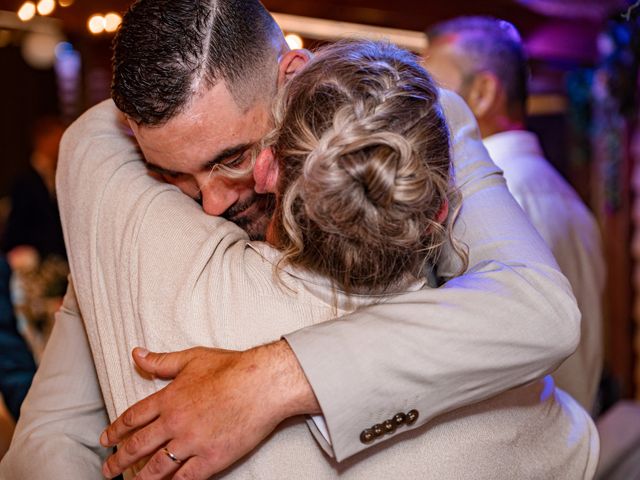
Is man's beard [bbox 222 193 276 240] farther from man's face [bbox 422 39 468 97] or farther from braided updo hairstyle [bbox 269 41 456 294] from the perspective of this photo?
man's face [bbox 422 39 468 97]

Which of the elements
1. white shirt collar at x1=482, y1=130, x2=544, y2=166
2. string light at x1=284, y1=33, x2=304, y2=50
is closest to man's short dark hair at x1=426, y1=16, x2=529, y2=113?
white shirt collar at x1=482, y1=130, x2=544, y2=166

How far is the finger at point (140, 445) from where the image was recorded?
1.04m

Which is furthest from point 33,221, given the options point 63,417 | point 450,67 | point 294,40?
point 63,417

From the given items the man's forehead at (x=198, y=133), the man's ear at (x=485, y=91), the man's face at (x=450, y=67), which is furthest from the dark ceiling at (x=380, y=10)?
the man's forehead at (x=198, y=133)

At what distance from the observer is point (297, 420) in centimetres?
112

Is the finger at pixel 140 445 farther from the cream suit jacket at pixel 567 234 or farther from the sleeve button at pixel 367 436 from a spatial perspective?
the cream suit jacket at pixel 567 234

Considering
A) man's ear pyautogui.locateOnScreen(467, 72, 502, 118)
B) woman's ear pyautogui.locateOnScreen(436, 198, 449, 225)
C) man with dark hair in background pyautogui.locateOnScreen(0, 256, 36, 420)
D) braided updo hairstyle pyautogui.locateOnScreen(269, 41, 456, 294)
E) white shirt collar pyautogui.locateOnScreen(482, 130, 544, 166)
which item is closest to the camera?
braided updo hairstyle pyautogui.locateOnScreen(269, 41, 456, 294)

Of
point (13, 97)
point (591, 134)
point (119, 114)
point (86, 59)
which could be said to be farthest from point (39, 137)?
point (119, 114)

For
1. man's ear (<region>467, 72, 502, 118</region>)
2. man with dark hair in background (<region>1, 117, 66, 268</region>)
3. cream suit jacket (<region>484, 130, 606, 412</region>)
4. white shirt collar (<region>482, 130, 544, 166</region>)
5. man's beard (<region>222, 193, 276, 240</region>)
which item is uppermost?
man's beard (<region>222, 193, 276, 240</region>)

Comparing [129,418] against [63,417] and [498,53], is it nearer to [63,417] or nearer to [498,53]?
[63,417]

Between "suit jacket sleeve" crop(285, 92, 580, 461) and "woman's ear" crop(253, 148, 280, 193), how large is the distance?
292 millimetres

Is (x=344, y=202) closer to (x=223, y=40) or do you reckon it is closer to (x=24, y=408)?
(x=223, y=40)

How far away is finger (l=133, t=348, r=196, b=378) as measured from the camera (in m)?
1.08

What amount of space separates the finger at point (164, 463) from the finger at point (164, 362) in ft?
0.35
